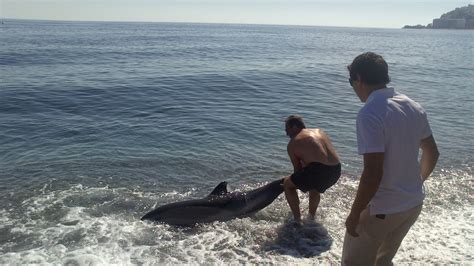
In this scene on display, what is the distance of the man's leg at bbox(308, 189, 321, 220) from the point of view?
8.22 metres

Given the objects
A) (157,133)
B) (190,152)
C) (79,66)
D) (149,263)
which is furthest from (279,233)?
(79,66)

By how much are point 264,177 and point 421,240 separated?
4.49 meters

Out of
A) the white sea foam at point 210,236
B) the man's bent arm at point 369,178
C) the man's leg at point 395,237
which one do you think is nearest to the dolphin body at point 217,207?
the white sea foam at point 210,236

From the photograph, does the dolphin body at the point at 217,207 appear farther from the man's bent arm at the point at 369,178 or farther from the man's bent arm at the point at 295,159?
the man's bent arm at the point at 369,178

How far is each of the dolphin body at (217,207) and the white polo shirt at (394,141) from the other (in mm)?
4454

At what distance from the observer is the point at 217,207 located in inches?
327

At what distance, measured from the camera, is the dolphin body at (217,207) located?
8.19 metres

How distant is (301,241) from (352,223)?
11.4 ft

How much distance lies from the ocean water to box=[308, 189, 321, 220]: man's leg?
0.96 feet

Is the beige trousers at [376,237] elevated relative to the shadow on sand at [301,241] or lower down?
elevated

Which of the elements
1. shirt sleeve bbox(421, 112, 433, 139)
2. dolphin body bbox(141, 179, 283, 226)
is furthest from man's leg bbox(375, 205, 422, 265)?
dolphin body bbox(141, 179, 283, 226)

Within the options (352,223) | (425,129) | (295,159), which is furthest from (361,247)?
(295,159)

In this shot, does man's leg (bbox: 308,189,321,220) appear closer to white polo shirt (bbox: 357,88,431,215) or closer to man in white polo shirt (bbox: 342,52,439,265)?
man in white polo shirt (bbox: 342,52,439,265)

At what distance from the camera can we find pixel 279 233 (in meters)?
7.78
